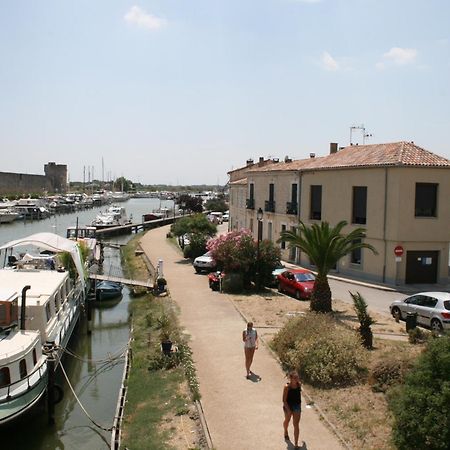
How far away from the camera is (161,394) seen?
13.7 m

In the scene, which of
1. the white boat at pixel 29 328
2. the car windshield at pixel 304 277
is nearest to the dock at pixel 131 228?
the car windshield at pixel 304 277

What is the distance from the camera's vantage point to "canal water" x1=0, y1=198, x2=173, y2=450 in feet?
44.9

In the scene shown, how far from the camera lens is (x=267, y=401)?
12648 mm

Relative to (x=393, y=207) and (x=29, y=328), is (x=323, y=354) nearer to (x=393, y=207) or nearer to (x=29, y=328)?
(x=29, y=328)

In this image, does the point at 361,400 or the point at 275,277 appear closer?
the point at 361,400

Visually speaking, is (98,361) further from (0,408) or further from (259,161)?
(259,161)

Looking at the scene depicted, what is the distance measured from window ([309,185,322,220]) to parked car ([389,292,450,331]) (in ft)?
49.9

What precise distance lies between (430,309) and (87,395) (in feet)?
37.8

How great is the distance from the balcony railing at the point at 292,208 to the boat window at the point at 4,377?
26369 mm

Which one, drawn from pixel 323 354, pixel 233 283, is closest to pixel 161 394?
pixel 323 354

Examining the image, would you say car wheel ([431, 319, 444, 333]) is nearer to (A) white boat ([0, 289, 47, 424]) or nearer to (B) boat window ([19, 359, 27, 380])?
(A) white boat ([0, 289, 47, 424])

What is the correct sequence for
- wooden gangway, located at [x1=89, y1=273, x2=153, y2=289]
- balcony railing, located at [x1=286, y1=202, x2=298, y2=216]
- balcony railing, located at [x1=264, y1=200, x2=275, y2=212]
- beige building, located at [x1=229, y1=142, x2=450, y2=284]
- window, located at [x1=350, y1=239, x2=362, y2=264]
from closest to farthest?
wooden gangway, located at [x1=89, y1=273, x2=153, y2=289] < beige building, located at [x1=229, y1=142, x2=450, y2=284] < window, located at [x1=350, y1=239, x2=362, y2=264] < balcony railing, located at [x1=286, y1=202, x2=298, y2=216] < balcony railing, located at [x1=264, y1=200, x2=275, y2=212]

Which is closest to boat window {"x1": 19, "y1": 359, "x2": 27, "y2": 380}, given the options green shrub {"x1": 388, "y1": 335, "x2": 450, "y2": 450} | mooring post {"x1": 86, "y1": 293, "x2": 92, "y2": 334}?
green shrub {"x1": 388, "y1": 335, "x2": 450, "y2": 450}

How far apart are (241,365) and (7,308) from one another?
6.51 meters
